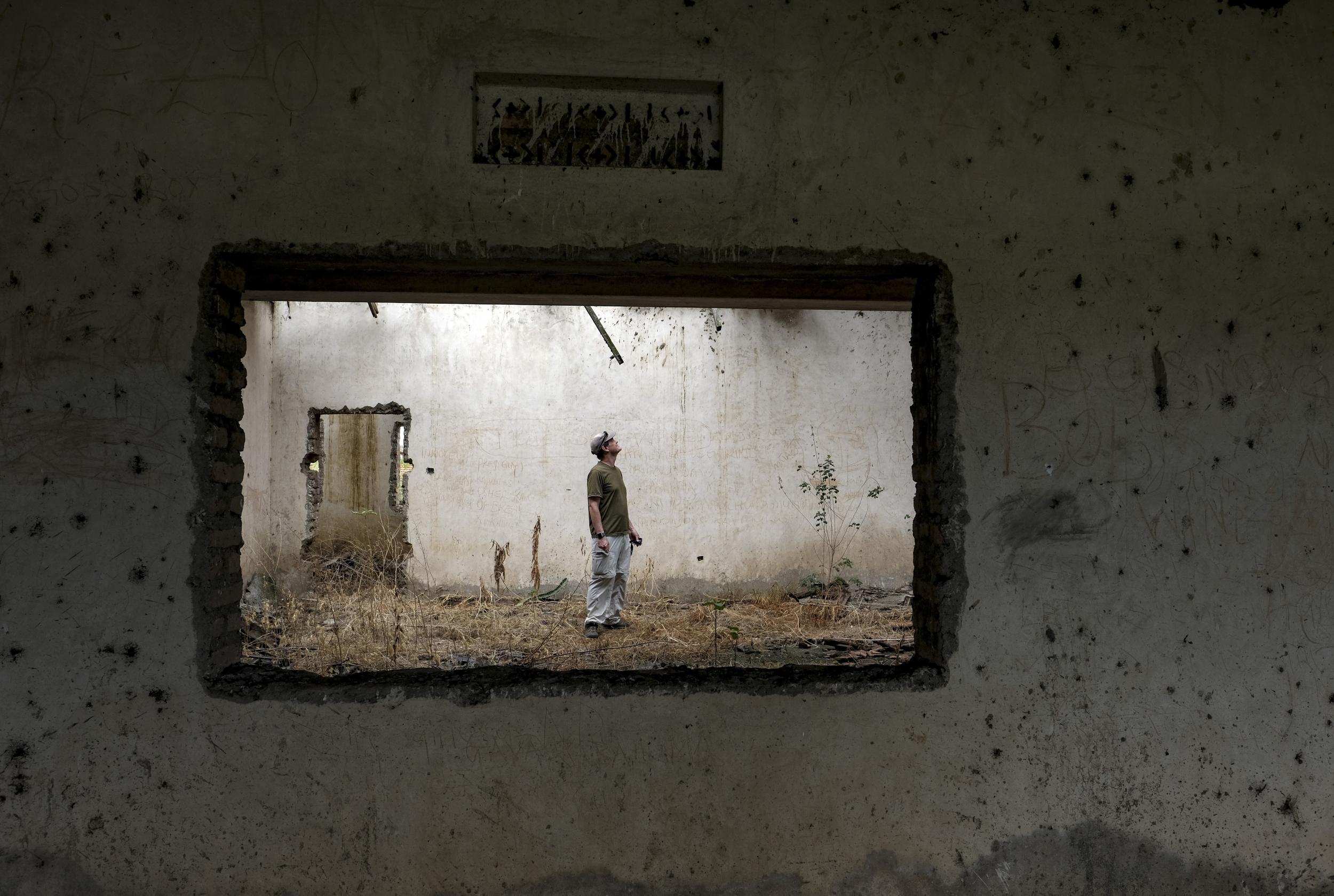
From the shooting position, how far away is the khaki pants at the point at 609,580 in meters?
6.70

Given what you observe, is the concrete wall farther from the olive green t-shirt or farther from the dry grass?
the olive green t-shirt

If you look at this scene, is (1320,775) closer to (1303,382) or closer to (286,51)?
(1303,382)

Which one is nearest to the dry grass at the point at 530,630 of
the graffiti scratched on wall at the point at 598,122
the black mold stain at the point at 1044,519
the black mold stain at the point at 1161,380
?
the black mold stain at the point at 1044,519

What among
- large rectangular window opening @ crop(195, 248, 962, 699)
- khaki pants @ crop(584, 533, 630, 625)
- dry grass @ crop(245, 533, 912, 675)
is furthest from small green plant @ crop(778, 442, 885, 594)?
khaki pants @ crop(584, 533, 630, 625)

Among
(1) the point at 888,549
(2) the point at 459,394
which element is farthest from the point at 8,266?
(1) the point at 888,549

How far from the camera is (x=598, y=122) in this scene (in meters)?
2.61

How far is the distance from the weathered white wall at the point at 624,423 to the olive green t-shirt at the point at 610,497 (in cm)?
161

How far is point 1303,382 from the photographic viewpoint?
266 centimetres

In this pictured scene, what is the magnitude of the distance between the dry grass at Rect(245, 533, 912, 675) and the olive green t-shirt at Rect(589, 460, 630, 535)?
87cm

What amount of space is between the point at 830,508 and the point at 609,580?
2.80m

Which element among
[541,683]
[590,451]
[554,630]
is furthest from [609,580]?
[541,683]

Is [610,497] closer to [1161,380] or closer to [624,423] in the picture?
[624,423]

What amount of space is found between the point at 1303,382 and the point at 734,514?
5987 millimetres

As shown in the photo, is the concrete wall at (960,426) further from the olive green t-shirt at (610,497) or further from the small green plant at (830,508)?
the small green plant at (830,508)
